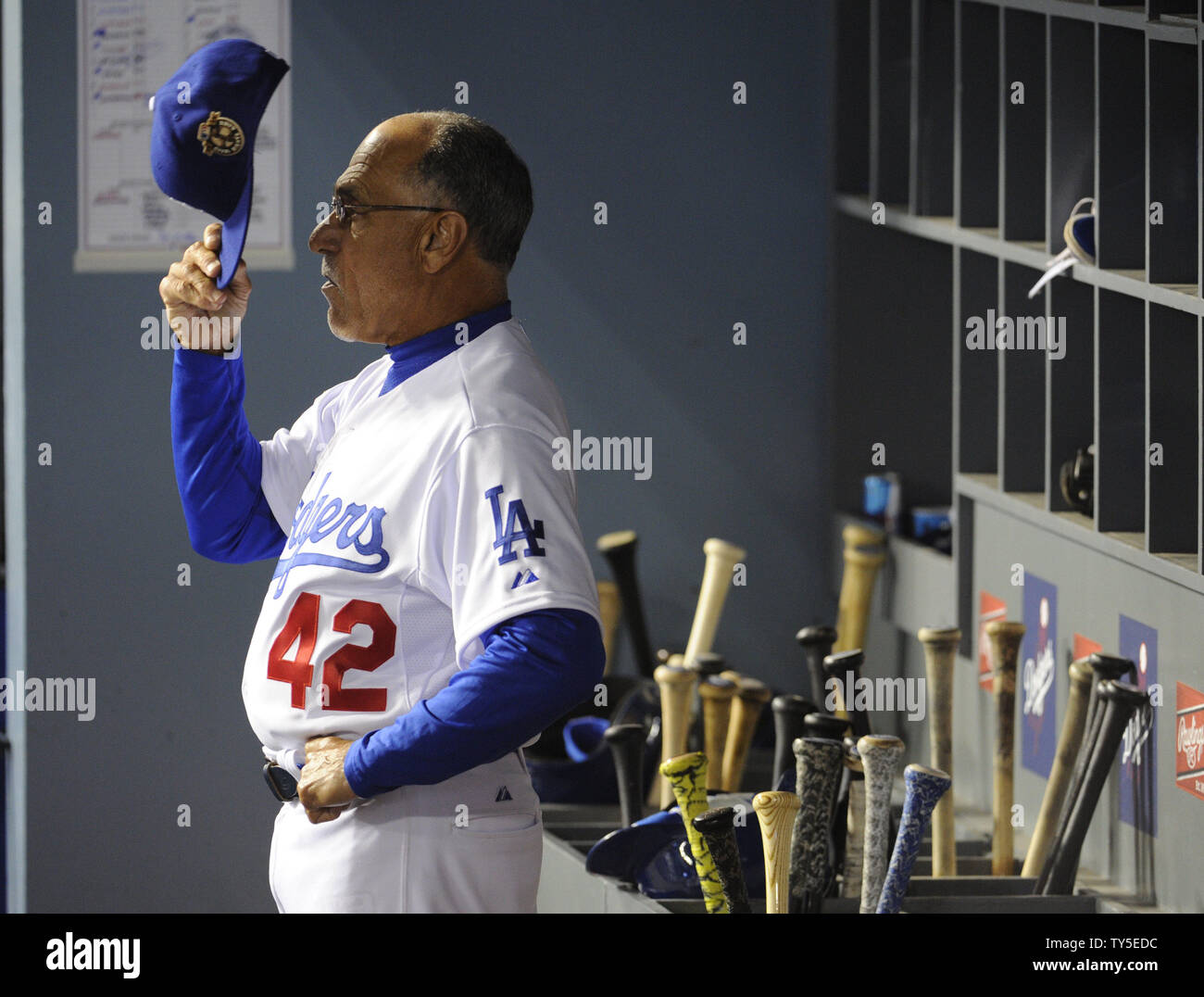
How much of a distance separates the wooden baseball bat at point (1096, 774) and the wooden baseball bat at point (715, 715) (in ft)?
2.20

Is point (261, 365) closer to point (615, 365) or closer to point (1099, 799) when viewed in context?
point (615, 365)

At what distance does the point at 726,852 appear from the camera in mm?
2328

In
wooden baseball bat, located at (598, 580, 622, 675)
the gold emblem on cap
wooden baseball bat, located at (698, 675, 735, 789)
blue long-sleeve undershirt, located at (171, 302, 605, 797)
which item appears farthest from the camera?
wooden baseball bat, located at (598, 580, 622, 675)

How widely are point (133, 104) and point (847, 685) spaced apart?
177 centimetres

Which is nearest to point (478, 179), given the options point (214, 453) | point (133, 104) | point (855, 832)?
point (214, 453)

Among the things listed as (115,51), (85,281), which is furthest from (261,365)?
(115,51)

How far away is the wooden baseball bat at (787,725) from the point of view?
2748 millimetres

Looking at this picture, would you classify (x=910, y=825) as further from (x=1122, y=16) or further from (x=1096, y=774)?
(x=1122, y=16)

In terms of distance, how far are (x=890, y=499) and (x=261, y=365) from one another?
4.11 ft

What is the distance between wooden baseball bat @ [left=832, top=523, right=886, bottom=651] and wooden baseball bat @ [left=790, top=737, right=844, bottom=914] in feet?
3.80

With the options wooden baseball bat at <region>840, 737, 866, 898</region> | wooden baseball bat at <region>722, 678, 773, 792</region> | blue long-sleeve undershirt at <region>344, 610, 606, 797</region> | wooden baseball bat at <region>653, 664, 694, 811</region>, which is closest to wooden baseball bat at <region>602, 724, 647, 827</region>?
wooden baseball bat at <region>653, 664, 694, 811</region>

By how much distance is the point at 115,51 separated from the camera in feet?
11.9

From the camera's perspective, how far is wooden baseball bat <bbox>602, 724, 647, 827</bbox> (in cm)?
288

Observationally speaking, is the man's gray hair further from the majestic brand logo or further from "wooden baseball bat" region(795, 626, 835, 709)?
"wooden baseball bat" region(795, 626, 835, 709)
